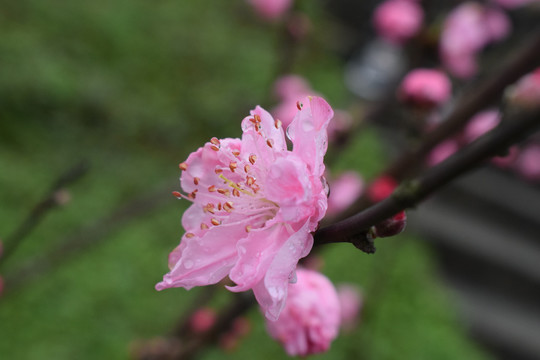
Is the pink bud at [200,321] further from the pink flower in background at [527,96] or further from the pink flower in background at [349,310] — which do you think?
the pink flower in background at [349,310]

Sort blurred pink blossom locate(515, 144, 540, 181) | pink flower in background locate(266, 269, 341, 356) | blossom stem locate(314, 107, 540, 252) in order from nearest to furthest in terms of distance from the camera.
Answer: blossom stem locate(314, 107, 540, 252)
pink flower in background locate(266, 269, 341, 356)
blurred pink blossom locate(515, 144, 540, 181)

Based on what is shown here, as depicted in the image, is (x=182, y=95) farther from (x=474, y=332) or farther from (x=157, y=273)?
(x=474, y=332)

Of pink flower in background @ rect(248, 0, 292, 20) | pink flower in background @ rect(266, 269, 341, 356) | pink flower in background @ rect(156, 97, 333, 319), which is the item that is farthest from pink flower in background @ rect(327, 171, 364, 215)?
pink flower in background @ rect(248, 0, 292, 20)

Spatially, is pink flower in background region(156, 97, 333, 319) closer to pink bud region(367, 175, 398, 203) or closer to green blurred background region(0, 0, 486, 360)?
pink bud region(367, 175, 398, 203)

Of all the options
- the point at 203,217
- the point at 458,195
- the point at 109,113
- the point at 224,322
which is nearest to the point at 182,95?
the point at 109,113

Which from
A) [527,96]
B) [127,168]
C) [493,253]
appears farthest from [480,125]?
[493,253]

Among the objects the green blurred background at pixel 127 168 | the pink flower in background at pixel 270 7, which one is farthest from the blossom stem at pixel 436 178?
the pink flower in background at pixel 270 7

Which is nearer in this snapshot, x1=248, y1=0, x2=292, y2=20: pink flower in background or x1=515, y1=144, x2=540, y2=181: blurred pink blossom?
x1=515, y1=144, x2=540, y2=181: blurred pink blossom
